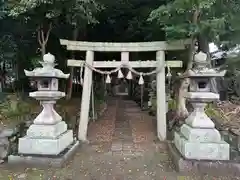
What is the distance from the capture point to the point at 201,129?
4984mm

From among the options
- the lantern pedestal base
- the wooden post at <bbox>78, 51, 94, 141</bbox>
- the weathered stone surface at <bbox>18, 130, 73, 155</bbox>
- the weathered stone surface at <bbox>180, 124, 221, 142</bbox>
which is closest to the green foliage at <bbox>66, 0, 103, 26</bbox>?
the wooden post at <bbox>78, 51, 94, 141</bbox>

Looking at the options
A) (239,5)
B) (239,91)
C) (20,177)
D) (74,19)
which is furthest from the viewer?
(239,91)

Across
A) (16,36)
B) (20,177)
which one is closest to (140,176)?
(20,177)

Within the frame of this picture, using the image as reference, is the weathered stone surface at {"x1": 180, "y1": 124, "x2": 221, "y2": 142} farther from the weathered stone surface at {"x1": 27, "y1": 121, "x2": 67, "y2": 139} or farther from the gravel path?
the weathered stone surface at {"x1": 27, "y1": 121, "x2": 67, "y2": 139}

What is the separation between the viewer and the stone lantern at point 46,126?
510cm

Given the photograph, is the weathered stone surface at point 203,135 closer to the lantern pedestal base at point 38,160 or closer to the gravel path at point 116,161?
the gravel path at point 116,161

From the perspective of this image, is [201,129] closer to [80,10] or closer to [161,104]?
[161,104]

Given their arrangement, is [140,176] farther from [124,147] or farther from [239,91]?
[239,91]

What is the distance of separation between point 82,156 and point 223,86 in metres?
8.92

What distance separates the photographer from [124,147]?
6543 mm

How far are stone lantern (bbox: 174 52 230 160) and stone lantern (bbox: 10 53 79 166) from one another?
8.24ft

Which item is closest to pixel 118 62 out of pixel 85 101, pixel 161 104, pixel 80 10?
pixel 85 101

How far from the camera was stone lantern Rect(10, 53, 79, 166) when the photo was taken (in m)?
5.10

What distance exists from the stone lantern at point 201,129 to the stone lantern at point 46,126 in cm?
251
